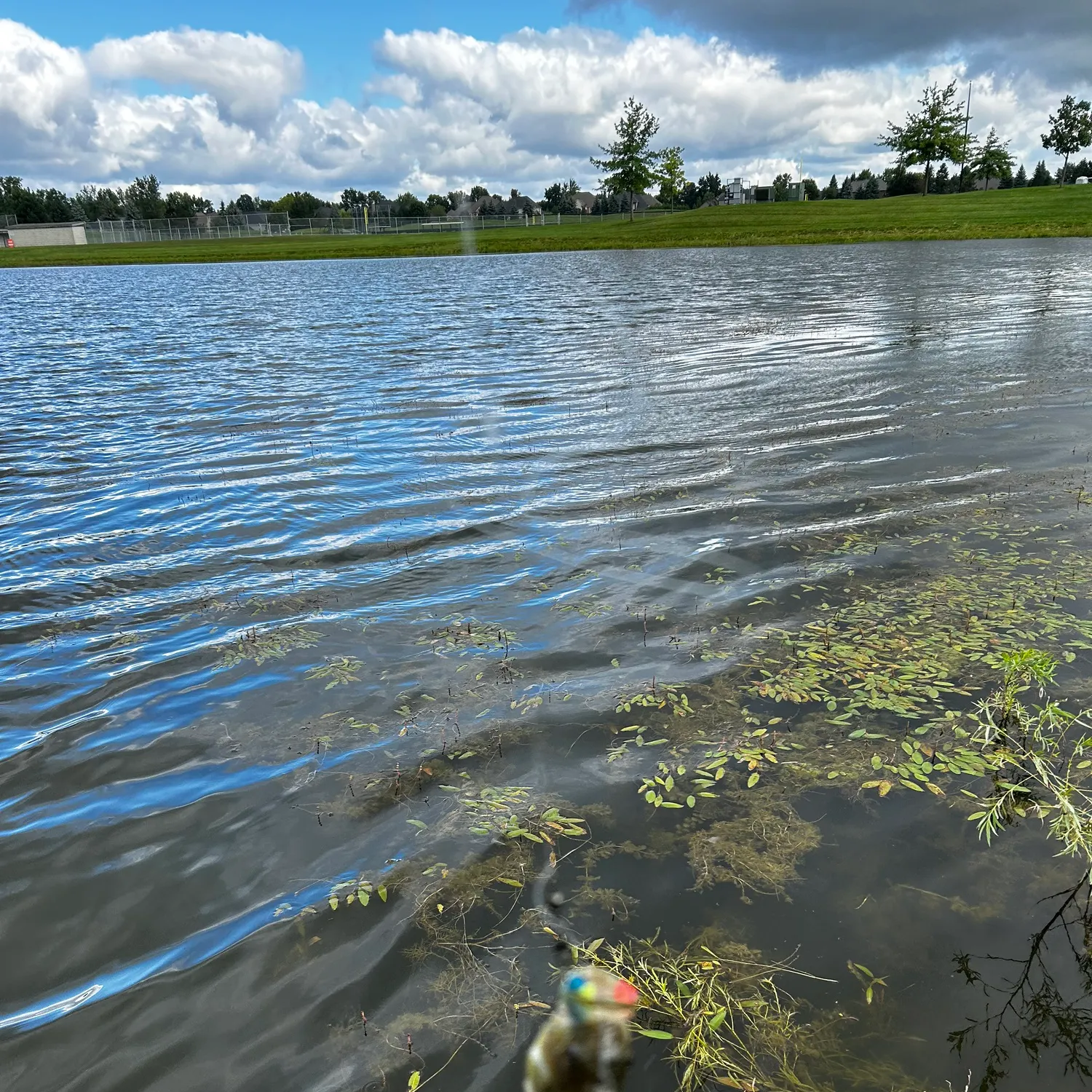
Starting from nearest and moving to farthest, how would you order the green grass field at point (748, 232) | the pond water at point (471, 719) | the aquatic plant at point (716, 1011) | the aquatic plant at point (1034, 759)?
the aquatic plant at point (716, 1011) < the pond water at point (471, 719) < the aquatic plant at point (1034, 759) < the green grass field at point (748, 232)

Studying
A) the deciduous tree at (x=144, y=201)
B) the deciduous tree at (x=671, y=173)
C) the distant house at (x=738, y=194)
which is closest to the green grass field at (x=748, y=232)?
the deciduous tree at (x=671, y=173)

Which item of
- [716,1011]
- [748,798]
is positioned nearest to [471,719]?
[748,798]

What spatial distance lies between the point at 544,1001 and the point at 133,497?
25.4 feet

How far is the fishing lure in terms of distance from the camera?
2602 mm

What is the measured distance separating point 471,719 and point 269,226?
119782mm

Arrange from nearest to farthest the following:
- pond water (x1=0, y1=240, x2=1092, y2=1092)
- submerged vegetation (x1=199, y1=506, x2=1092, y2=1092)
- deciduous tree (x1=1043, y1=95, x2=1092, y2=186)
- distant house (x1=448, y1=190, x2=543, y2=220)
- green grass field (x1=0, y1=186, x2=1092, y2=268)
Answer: submerged vegetation (x1=199, y1=506, x2=1092, y2=1092) < pond water (x1=0, y1=240, x2=1092, y2=1092) < green grass field (x1=0, y1=186, x2=1092, y2=268) < deciduous tree (x1=1043, y1=95, x2=1092, y2=186) < distant house (x1=448, y1=190, x2=543, y2=220)

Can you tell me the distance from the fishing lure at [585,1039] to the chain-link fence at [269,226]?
10788 centimetres

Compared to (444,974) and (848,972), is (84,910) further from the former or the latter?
(848,972)

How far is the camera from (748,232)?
57.6 metres

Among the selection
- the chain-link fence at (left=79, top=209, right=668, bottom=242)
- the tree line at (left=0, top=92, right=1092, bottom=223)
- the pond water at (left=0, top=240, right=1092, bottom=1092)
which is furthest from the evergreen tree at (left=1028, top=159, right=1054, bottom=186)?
the pond water at (left=0, top=240, right=1092, bottom=1092)

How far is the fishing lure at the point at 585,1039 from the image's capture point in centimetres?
260

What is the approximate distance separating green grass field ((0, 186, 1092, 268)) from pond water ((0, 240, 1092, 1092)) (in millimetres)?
45242

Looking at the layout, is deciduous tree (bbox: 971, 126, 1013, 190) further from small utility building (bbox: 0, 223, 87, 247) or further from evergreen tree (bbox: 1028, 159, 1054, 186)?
small utility building (bbox: 0, 223, 87, 247)

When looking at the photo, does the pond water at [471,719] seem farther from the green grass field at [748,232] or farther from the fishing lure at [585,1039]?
the green grass field at [748,232]
